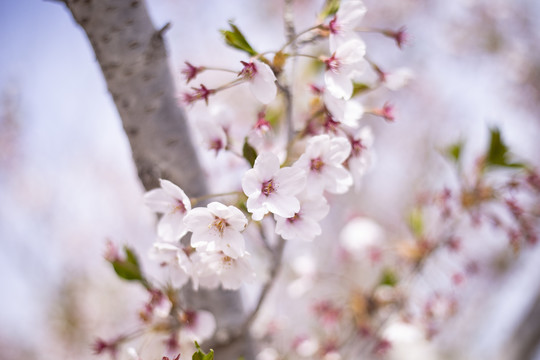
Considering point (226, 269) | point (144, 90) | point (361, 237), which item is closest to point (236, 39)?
point (144, 90)

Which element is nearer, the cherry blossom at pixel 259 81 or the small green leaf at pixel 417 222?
the cherry blossom at pixel 259 81

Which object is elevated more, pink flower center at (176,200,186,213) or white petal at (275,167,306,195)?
white petal at (275,167,306,195)

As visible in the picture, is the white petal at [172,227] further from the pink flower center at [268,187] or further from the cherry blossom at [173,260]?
the pink flower center at [268,187]

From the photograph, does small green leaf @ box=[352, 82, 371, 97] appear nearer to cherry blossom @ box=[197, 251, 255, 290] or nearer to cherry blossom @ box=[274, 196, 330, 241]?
cherry blossom @ box=[274, 196, 330, 241]

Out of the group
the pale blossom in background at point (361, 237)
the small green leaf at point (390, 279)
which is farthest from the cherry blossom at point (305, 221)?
the pale blossom in background at point (361, 237)

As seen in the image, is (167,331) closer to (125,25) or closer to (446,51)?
(125,25)

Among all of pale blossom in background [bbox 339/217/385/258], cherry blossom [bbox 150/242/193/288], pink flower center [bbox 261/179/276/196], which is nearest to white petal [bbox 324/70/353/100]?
pink flower center [bbox 261/179/276/196]

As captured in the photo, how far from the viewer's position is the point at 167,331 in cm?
94

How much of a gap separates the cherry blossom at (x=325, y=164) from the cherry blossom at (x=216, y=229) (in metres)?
0.16

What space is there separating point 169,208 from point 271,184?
0.79ft

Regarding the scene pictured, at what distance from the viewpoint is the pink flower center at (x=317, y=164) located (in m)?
0.69

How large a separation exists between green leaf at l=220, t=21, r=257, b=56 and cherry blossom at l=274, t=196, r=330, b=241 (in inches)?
13.1

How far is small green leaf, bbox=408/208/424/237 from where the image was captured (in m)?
1.32

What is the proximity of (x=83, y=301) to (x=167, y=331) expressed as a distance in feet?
10.7
